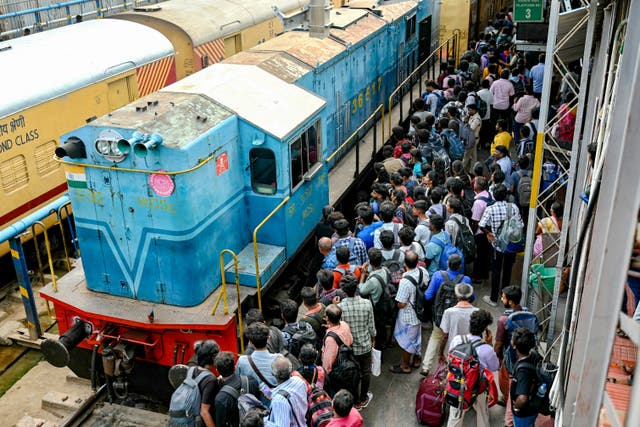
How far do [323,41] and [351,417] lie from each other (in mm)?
8213

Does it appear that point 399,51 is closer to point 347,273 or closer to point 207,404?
point 347,273

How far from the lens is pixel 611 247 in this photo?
8.59ft

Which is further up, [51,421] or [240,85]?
[240,85]

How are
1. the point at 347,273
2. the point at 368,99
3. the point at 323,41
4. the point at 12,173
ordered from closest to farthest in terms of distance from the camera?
1. the point at 347,273
2. the point at 12,173
3. the point at 323,41
4. the point at 368,99

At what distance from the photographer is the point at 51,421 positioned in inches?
310

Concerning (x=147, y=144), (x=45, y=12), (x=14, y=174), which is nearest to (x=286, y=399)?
(x=147, y=144)

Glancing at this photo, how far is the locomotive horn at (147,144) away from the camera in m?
6.93

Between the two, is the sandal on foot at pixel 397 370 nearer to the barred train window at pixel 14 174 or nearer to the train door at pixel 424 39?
the barred train window at pixel 14 174

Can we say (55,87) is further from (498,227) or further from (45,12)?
(45,12)

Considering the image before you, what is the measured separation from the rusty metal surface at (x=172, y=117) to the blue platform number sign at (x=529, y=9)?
4.84 metres

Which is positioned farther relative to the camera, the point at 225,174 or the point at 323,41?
the point at 323,41

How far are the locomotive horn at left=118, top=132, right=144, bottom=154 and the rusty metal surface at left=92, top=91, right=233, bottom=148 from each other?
0.18 meters

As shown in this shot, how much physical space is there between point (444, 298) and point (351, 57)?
700 cm

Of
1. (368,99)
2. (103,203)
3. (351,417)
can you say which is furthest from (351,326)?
(368,99)
